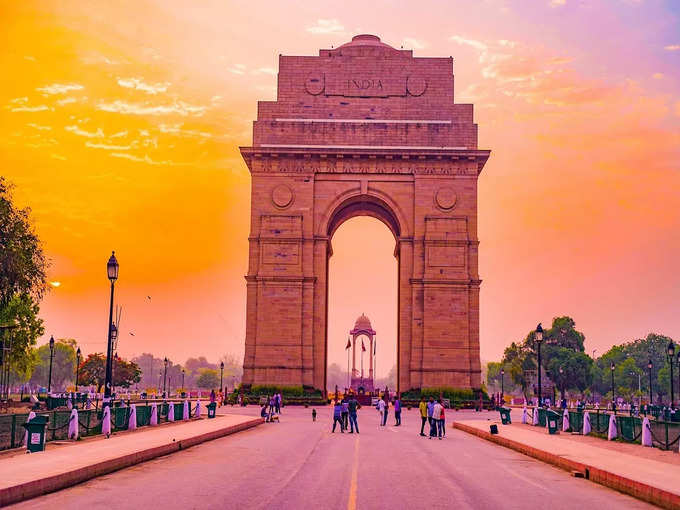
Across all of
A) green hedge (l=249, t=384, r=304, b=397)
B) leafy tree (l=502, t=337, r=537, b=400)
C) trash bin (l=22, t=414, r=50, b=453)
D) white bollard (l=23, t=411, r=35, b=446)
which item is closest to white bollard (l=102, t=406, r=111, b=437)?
white bollard (l=23, t=411, r=35, b=446)

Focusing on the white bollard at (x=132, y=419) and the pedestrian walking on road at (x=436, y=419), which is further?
the pedestrian walking on road at (x=436, y=419)

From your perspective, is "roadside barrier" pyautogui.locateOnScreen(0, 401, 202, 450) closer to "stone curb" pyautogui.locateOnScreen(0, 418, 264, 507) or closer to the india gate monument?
"stone curb" pyautogui.locateOnScreen(0, 418, 264, 507)

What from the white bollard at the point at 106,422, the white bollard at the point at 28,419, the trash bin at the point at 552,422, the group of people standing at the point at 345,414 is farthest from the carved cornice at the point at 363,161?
the white bollard at the point at 28,419

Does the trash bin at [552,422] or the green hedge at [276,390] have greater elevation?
the green hedge at [276,390]

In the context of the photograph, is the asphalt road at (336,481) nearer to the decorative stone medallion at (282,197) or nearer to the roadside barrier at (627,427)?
the roadside barrier at (627,427)

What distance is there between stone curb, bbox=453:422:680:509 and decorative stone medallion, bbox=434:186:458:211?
3548cm

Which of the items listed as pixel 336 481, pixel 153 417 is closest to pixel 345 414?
pixel 153 417

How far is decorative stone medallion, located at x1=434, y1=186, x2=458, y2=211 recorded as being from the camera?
2421 inches

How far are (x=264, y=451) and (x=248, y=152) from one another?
40.1 m

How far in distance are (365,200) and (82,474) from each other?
1916 inches

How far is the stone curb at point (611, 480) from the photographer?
15086 mm

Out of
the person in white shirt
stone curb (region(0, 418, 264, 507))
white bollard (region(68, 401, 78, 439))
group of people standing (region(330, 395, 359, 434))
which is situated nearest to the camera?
stone curb (region(0, 418, 264, 507))

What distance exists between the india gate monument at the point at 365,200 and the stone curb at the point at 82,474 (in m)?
33.1

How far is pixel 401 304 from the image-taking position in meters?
60.8
